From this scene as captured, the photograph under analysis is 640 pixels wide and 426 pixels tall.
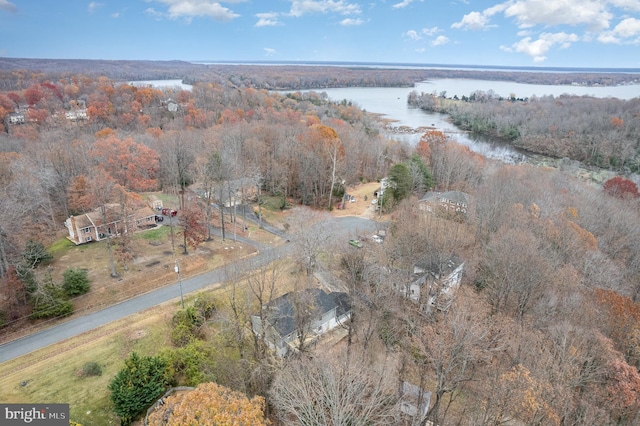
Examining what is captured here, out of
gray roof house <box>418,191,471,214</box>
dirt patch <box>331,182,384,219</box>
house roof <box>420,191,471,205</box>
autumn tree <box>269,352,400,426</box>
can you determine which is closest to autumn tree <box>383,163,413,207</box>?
gray roof house <box>418,191,471,214</box>

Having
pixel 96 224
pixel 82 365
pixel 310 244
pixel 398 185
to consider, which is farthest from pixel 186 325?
pixel 398 185

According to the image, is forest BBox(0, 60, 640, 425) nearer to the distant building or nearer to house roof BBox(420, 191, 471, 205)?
house roof BBox(420, 191, 471, 205)

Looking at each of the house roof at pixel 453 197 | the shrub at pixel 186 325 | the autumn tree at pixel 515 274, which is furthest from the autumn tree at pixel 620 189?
the shrub at pixel 186 325

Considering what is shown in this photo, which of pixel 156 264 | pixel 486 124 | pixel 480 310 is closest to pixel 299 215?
pixel 156 264

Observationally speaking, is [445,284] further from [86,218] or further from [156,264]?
[86,218]

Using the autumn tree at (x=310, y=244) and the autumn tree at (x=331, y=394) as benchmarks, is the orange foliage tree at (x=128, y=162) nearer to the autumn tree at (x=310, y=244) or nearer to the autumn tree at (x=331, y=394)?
the autumn tree at (x=310, y=244)
